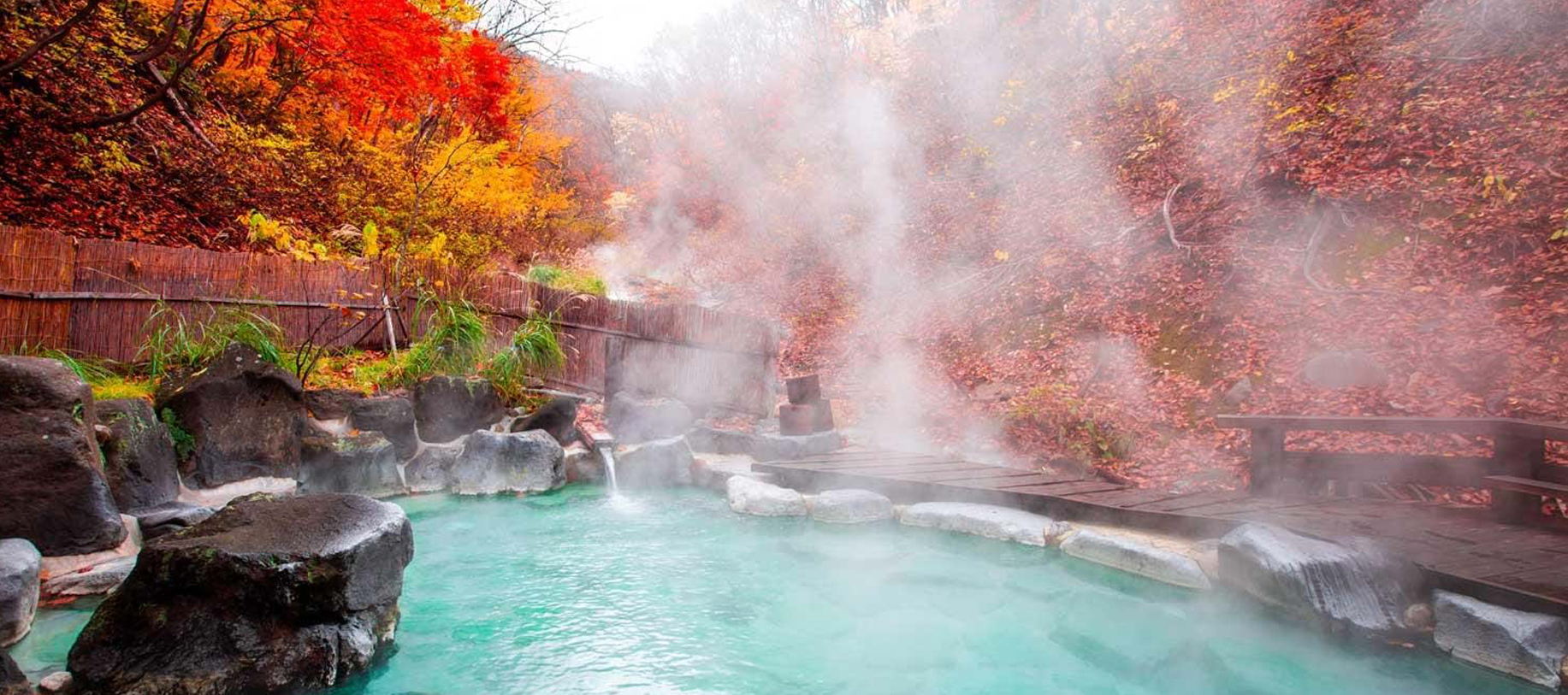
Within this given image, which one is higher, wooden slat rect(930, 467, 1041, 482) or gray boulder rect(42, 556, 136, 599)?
wooden slat rect(930, 467, 1041, 482)

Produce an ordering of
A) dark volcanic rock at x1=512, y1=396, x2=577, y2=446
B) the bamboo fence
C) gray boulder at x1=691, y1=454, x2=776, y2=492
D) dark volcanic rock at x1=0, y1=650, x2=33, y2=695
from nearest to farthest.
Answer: dark volcanic rock at x1=0, y1=650, x2=33, y2=695, the bamboo fence, gray boulder at x1=691, y1=454, x2=776, y2=492, dark volcanic rock at x1=512, y1=396, x2=577, y2=446

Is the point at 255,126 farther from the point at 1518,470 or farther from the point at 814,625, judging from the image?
the point at 1518,470

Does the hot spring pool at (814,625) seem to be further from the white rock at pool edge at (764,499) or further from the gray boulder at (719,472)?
the gray boulder at (719,472)

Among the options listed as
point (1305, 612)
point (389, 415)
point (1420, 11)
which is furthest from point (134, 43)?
point (1420, 11)

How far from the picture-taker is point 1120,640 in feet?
12.2

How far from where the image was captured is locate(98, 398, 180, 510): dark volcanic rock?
4.19 m

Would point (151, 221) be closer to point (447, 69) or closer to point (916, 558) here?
point (447, 69)

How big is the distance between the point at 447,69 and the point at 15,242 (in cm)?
625

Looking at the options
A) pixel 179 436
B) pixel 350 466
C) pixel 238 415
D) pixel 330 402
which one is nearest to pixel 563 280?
pixel 330 402

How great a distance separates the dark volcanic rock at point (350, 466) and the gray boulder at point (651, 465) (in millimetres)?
1789

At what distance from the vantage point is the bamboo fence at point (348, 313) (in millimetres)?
5473

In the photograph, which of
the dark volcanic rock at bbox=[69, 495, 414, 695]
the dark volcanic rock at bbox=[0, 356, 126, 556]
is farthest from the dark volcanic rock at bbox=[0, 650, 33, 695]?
the dark volcanic rock at bbox=[0, 356, 126, 556]

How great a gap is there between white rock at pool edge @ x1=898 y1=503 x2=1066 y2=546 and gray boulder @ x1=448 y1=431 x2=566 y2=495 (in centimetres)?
306

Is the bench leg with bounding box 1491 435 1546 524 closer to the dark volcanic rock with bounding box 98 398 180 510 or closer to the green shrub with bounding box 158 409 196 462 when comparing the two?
the dark volcanic rock with bounding box 98 398 180 510
